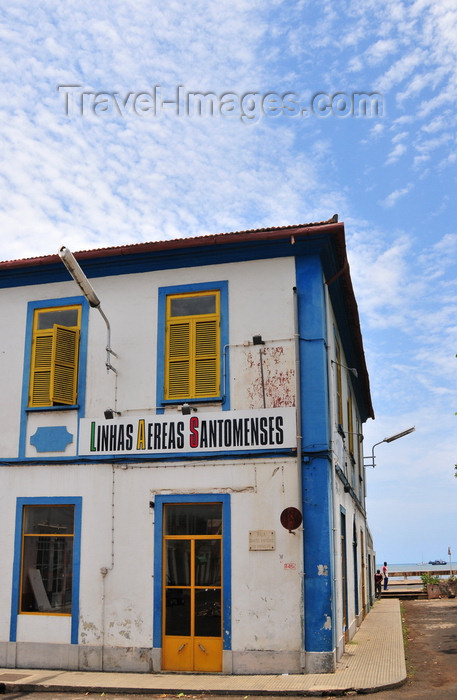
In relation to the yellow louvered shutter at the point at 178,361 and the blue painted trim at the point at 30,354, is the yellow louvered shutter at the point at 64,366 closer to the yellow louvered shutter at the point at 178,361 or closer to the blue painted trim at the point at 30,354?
the blue painted trim at the point at 30,354

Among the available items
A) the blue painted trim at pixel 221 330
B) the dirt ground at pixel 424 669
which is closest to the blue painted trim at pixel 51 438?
the blue painted trim at pixel 221 330

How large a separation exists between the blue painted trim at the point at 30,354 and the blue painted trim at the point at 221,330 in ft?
4.49

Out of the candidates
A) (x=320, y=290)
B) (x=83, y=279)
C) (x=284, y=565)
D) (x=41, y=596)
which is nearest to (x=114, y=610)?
(x=41, y=596)

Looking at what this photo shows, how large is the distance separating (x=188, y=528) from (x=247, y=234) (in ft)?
15.6

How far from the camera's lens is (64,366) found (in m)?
12.5

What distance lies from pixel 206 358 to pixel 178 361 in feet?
1.60

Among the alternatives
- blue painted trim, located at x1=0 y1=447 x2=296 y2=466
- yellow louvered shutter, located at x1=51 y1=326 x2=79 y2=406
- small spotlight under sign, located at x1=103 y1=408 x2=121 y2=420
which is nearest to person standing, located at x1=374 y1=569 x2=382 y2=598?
blue painted trim, located at x1=0 y1=447 x2=296 y2=466

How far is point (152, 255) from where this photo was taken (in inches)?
490

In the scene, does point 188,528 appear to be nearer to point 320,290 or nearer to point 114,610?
point 114,610

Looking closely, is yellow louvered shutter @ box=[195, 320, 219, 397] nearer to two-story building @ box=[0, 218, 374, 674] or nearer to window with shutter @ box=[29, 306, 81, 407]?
two-story building @ box=[0, 218, 374, 674]

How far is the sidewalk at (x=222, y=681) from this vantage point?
31.7 ft

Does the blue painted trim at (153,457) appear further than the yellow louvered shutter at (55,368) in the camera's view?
No

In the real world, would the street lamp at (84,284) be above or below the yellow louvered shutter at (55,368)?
above

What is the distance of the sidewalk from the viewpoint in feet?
31.7
